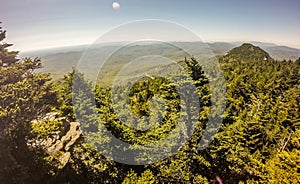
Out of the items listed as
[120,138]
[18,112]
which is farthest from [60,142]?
[120,138]

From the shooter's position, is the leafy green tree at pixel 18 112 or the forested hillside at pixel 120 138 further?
the forested hillside at pixel 120 138

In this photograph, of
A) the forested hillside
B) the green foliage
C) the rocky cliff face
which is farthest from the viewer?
→ the rocky cliff face

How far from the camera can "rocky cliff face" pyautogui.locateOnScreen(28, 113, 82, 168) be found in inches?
708

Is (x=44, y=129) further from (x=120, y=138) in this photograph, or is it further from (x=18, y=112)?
(x=120, y=138)

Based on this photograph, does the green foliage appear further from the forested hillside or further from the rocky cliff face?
the rocky cliff face

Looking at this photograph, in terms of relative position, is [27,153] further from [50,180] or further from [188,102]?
[188,102]

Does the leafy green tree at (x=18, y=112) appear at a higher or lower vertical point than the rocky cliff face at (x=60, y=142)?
higher

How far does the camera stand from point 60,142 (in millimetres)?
20703

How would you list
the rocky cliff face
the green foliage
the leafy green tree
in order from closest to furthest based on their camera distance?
the leafy green tree
the green foliage
the rocky cliff face

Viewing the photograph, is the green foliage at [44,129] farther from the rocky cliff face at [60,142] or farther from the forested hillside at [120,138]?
the rocky cliff face at [60,142]

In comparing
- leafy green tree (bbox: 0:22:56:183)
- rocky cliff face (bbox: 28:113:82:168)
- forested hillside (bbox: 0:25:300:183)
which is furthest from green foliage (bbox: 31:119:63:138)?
rocky cliff face (bbox: 28:113:82:168)

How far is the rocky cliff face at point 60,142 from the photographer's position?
18.0 meters

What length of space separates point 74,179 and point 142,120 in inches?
308

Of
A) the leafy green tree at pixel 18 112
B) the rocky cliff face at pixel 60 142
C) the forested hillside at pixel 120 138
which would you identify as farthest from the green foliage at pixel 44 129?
the rocky cliff face at pixel 60 142
